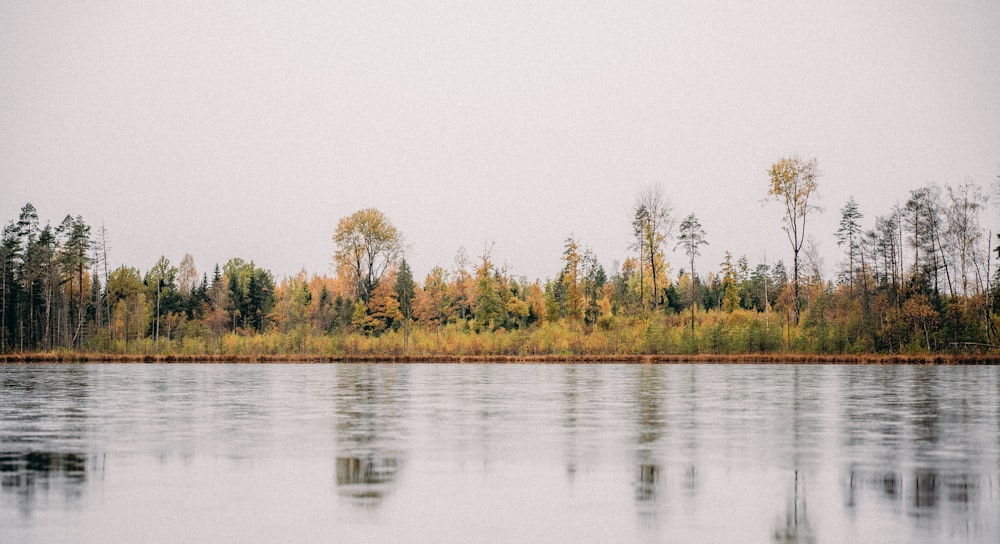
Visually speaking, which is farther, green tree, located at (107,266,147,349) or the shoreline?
green tree, located at (107,266,147,349)

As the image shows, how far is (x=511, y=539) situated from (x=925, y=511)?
4613 millimetres

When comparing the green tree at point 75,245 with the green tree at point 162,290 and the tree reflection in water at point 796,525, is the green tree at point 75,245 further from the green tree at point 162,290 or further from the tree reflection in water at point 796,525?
the tree reflection in water at point 796,525

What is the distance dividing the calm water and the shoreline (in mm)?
34880

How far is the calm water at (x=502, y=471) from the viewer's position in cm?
888

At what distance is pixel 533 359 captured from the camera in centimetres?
6381

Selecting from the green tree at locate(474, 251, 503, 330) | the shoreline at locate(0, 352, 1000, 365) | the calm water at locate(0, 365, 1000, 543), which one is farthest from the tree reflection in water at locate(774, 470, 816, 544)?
the green tree at locate(474, 251, 503, 330)

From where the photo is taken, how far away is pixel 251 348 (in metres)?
69.1

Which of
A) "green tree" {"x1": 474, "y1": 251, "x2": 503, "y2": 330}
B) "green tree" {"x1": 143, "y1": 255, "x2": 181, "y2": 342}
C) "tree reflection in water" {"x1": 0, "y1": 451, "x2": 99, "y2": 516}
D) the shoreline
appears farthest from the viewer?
"green tree" {"x1": 143, "y1": 255, "x2": 181, "y2": 342}

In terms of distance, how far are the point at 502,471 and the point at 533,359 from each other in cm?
5151

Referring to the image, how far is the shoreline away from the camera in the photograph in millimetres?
A: 58438

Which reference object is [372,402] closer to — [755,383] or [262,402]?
[262,402]

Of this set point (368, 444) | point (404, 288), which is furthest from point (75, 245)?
point (368, 444)

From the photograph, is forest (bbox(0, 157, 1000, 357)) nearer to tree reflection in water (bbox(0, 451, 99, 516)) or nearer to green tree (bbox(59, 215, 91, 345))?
green tree (bbox(59, 215, 91, 345))

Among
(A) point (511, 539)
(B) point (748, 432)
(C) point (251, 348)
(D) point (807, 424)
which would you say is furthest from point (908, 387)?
(C) point (251, 348)
